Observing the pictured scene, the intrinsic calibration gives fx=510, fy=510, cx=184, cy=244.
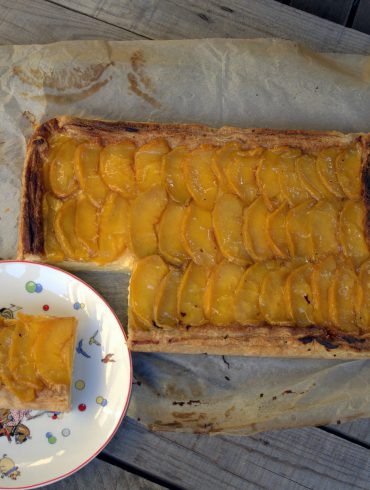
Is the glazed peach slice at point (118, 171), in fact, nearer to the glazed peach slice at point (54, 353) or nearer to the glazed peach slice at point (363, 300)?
the glazed peach slice at point (54, 353)

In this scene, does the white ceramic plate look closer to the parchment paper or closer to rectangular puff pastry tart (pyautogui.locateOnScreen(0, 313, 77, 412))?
rectangular puff pastry tart (pyautogui.locateOnScreen(0, 313, 77, 412))

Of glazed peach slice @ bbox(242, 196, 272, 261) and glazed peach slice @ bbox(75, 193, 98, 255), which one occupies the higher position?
glazed peach slice @ bbox(242, 196, 272, 261)

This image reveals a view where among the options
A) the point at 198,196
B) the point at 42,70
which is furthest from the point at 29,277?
the point at 42,70

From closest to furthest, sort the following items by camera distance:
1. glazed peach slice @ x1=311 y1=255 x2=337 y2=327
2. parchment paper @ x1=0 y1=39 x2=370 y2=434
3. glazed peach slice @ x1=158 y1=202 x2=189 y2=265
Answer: glazed peach slice @ x1=311 y1=255 x2=337 y2=327, glazed peach slice @ x1=158 y1=202 x2=189 y2=265, parchment paper @ x1=0 y1=39 x2=370 y2=434

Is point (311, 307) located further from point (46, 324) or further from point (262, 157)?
point (46, 324)

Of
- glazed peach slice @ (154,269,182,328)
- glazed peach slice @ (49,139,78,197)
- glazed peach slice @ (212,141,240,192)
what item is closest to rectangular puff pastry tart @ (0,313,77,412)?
glazed peach slice @ (154,269,182,328)

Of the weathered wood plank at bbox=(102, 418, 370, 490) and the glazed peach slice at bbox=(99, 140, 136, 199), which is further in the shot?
the weathered wood plank at bbox=(102, 418, 370, 490)
